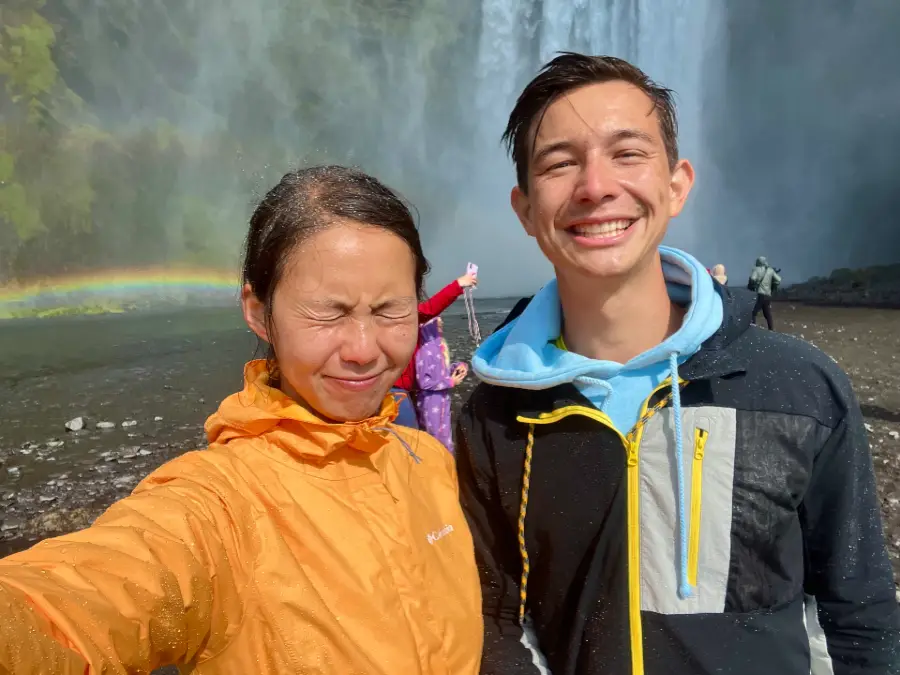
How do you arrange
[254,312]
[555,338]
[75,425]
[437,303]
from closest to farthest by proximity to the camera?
1. [254,312]
2. [555,338]
3. [437,303]
4. [75,425]

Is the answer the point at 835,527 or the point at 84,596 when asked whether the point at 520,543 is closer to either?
the point at 835,527

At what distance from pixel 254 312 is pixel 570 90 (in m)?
1.31

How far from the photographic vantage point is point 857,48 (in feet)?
102

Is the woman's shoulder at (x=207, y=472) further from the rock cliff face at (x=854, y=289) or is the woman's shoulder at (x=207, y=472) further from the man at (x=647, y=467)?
the rock cliff face at (x=854, y=289)

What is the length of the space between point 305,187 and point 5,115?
3411cm

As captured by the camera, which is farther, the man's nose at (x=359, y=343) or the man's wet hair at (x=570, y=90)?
the man's wet hair at (x=570, y=90)

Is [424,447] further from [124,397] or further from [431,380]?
[124,397]

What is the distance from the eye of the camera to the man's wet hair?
1954mm

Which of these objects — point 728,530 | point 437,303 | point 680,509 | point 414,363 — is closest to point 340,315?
point 680,509

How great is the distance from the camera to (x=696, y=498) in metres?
1.71

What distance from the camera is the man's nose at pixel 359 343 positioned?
1721 millimetres

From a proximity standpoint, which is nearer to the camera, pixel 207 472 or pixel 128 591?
pixel 128 591

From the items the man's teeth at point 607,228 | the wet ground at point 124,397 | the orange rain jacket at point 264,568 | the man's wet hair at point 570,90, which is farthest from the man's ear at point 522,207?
the wet ground at point 124,397

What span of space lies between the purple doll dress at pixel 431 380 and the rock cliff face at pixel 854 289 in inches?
884
